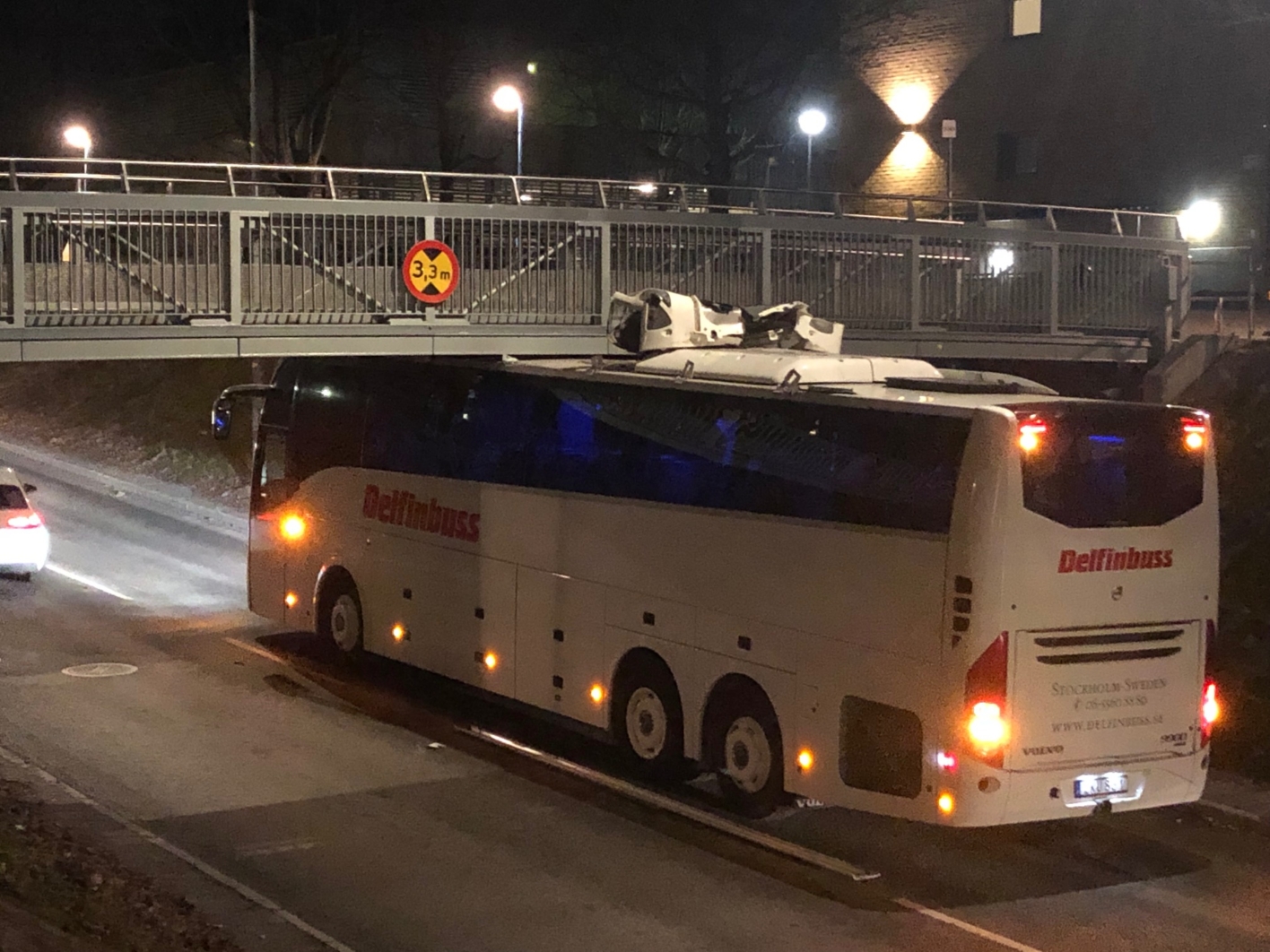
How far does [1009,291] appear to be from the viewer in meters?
21.5

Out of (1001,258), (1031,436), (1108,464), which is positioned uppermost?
(1001,258)

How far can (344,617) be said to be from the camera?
55.2 ft

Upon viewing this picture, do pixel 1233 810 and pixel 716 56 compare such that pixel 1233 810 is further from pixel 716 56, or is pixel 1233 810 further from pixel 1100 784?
pixel 716 56

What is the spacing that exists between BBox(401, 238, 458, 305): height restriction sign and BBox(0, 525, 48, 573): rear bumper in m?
6.91

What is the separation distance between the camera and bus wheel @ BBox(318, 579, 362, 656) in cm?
1661

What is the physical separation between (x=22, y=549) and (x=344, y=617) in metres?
6.08

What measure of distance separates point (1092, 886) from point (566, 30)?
120 feet

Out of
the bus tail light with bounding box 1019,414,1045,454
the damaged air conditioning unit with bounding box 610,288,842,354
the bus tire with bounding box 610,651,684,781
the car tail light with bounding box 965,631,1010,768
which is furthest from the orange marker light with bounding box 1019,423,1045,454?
the damaged air conditioning unit with bounding box 610,288,842,354

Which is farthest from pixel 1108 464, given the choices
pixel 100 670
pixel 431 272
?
pixel 100 670

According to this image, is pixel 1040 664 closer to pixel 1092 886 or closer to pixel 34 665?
pixel 1092 886

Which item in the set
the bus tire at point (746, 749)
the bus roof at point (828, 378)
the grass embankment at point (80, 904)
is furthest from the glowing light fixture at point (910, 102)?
the grass embankment at point (80, 904)

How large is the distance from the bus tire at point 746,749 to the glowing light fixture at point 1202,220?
24.7m

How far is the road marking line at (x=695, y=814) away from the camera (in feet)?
34.7

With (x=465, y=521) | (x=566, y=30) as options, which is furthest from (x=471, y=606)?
(x=566, y=30)
